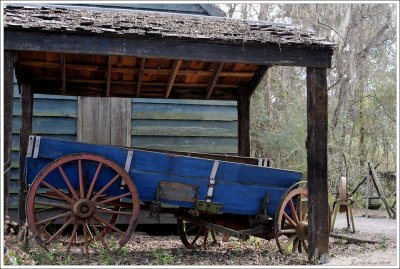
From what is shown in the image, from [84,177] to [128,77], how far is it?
95.8 inches

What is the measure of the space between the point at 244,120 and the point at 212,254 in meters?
2.44

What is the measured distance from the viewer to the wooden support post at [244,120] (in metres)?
9.41

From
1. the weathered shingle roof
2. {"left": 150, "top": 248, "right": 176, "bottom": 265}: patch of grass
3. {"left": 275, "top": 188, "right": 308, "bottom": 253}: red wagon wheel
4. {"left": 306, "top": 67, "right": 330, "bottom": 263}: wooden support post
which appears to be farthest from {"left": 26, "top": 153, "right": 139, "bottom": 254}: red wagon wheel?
{"left": 306, "top": 67, "right": 330, "bottom": 263}: wooden support post

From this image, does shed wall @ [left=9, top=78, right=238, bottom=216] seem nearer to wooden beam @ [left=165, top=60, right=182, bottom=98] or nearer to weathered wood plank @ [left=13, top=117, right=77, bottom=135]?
weathered wood plank @ [left=13, top=117, right=77, bottom=135]

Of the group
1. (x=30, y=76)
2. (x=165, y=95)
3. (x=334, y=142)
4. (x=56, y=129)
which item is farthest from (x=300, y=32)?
(x=334, y=142)

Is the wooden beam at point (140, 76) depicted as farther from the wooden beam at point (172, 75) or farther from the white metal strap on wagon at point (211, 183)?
the white metal strap on wagon at point (211, 183)

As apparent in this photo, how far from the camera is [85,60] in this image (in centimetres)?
830

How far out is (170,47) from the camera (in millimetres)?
6848

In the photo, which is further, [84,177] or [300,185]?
[300,185]

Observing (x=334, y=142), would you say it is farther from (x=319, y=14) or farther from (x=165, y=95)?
(x=165, y=95)

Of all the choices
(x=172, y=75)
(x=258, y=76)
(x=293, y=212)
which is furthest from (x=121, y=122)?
(x=293, y=212)

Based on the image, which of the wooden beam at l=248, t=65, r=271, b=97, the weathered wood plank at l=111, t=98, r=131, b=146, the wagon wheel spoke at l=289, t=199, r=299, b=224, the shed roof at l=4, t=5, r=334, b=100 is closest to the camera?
the shed roof at l=4, t=5, r=334, b=100

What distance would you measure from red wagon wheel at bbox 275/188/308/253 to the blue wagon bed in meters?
0.01

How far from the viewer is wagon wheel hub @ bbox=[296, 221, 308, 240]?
7.70 meters
